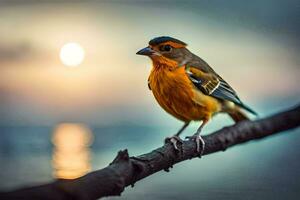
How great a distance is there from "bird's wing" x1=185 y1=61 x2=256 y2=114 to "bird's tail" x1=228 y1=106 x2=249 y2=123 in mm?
27

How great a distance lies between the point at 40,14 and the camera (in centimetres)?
120

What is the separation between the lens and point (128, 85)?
1.15 m

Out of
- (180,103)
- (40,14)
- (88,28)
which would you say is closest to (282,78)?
(180,103)

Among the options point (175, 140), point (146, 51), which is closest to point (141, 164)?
point (175, 140)

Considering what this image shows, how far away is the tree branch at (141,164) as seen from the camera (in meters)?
0.92

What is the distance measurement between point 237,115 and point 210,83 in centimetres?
9

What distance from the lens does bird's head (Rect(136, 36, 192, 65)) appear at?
1103 mm

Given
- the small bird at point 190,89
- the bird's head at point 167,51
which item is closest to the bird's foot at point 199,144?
the small bird at point 190,89

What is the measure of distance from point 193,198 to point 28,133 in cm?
36

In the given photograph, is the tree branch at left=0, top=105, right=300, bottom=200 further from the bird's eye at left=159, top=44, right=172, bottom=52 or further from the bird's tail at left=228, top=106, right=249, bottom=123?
the bird's eye at left=159, top=44, right=172, bottom=52

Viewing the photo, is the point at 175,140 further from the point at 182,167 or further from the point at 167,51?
the point at 167,51

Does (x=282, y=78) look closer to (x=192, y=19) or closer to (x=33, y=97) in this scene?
(x=192, y=19)

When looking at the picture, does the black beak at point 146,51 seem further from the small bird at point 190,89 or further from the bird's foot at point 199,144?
the bird's foot at point 199,144

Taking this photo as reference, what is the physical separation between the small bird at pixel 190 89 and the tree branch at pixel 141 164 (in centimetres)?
3
